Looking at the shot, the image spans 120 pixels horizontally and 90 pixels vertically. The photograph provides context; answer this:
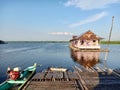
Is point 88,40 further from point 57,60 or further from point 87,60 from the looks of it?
point 87,60

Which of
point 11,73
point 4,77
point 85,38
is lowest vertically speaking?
point 4,77


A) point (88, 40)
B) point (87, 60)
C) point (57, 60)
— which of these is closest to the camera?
point (87, 60)

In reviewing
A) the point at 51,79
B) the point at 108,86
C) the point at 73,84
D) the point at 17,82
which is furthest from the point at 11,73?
the point at 108,86

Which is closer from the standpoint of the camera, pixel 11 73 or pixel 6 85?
pixel 6 85

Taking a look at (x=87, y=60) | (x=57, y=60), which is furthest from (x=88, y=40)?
(x=87, y=60)

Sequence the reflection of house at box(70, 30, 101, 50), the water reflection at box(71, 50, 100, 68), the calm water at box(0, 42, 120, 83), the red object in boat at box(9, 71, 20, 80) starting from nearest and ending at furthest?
the red object in boat at box(9, 71, 20, 80), the water reflection at box(71, 50, 100, 68), the calm water at box(0, 42, 120, 83), the reflection of house at box(70, 30, 101, 50)

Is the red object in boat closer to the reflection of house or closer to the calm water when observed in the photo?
the calm water

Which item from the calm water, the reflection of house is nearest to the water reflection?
the calm water

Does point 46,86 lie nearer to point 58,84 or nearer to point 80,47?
point 58,84

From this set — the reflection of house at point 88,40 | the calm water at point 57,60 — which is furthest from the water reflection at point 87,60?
the reflection of house at point 88,40

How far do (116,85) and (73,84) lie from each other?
3.35m

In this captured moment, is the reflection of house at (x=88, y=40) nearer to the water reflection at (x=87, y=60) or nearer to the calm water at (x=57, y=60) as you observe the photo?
the calm water at (x=57, y=60)

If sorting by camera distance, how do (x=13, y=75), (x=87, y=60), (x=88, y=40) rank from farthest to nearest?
1. (x=88, y=40)
2. (x=87, y=60)
3. (x=13, y=75)

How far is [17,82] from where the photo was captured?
47.6 ft
